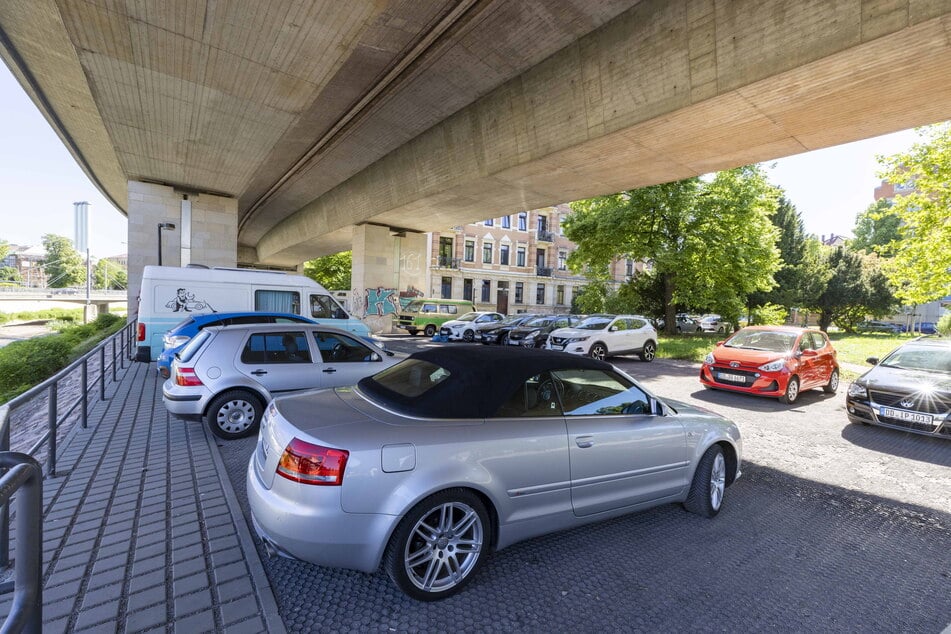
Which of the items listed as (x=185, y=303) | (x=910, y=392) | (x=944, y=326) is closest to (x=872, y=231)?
(x=944, y=326)

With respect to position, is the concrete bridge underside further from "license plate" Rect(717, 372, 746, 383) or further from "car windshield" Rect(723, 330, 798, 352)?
"license plate" Rect(717, 372, 746, 383)

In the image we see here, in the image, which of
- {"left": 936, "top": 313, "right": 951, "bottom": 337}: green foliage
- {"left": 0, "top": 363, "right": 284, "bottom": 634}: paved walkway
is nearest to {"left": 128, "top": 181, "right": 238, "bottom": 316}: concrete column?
{"left": 0, "top": 363, "right": 284, "bottom": 634}: paved walkway

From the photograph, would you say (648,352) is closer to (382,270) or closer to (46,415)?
(382,270)

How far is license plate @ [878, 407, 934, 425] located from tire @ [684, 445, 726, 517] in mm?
Result: 4947

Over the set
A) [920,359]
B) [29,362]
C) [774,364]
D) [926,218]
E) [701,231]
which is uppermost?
[701,231]

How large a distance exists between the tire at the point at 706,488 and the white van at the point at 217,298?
8.25 m

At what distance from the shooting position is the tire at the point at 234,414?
19.1ft

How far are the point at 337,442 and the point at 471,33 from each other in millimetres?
8780

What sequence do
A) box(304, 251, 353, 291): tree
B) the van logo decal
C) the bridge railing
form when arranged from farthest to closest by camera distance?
box(304, 251, 353, 291): tree, the van logo decal, the bridge railing

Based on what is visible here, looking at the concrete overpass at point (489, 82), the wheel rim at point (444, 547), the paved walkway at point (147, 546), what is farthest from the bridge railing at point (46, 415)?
the concrete overpass at point (489, 82)

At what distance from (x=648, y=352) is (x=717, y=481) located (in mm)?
12778

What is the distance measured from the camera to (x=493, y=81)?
10.4 m

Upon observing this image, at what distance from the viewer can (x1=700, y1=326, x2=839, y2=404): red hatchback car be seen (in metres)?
9.06

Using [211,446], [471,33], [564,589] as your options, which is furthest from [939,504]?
[471,33]
